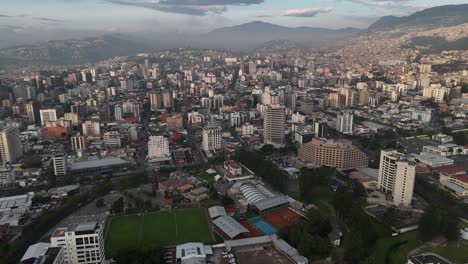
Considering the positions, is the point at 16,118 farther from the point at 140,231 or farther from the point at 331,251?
the point at 331,251

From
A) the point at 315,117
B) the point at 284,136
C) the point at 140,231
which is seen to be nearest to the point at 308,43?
the point at 315,117

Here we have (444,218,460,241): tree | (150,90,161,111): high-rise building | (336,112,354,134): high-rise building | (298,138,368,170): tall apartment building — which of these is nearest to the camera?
(444,218,460,241): tree

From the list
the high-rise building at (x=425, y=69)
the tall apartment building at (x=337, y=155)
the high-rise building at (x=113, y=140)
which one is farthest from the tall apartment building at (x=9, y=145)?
the high-rise building at (x=425, y=69)

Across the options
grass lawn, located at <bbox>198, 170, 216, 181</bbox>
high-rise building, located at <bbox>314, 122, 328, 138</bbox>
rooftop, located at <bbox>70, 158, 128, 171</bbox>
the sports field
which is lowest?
grass lawn, located at <bbox>198, 170, 216, 181</bbox>

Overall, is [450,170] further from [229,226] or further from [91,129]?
[91,129]

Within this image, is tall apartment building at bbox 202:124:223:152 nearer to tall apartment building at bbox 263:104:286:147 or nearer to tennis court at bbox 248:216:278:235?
tall apartment building at bbox 263:104:286:147

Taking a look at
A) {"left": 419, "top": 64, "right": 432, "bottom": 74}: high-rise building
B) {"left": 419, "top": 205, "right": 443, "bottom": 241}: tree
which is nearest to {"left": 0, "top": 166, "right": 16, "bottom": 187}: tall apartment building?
{"left": 419, "top": 205, "right": 443, "bottom": 241}: tree
